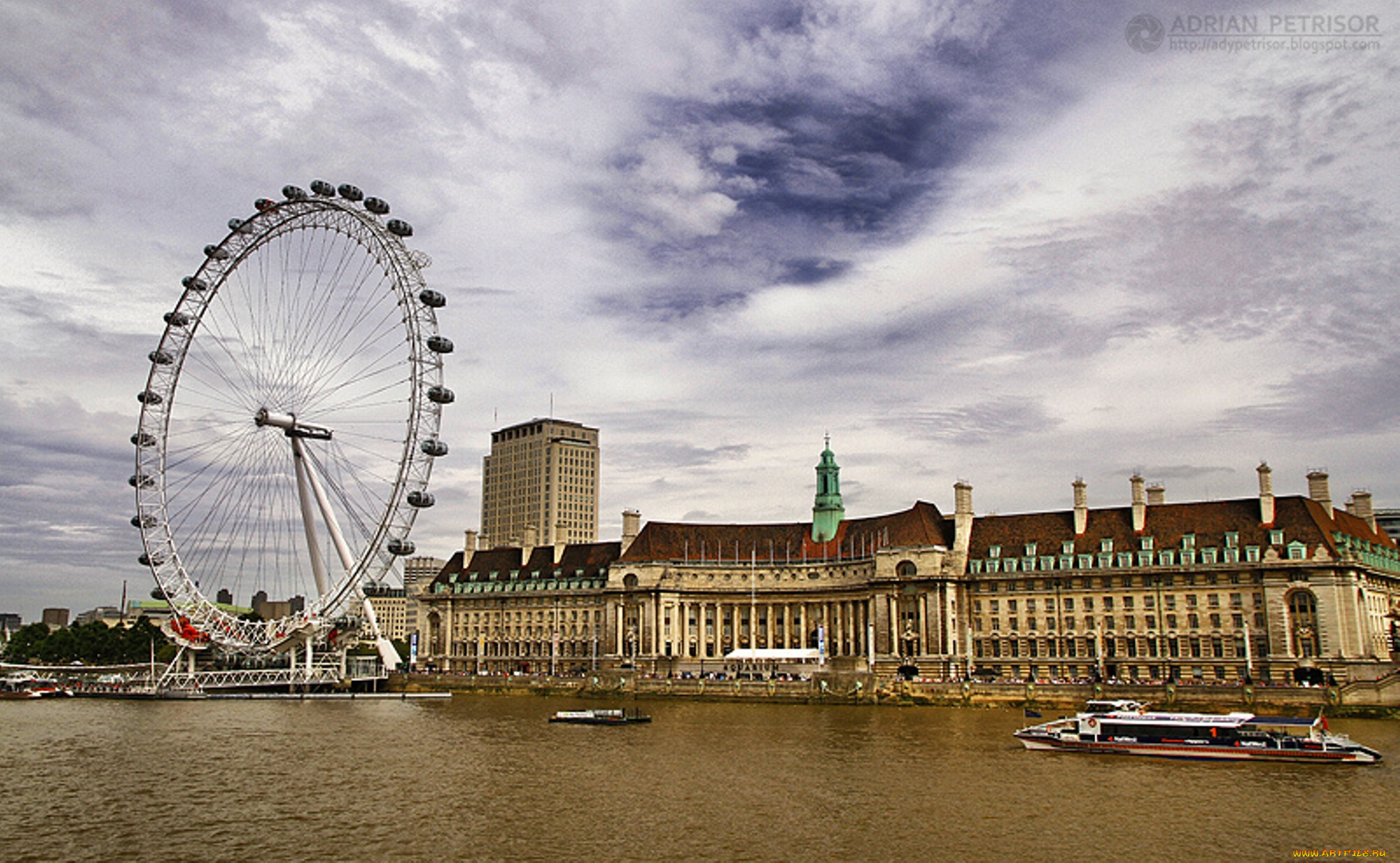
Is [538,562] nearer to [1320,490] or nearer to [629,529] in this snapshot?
[629,529]

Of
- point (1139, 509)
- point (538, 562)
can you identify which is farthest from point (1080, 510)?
point (538, 562)

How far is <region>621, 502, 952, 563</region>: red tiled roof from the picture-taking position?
15388cm

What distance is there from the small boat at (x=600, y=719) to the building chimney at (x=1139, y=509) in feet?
200

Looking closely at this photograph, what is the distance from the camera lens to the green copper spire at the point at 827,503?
522ft

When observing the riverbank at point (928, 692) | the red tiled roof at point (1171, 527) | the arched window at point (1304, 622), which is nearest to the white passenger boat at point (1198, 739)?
the riverbank at point (928, 692)

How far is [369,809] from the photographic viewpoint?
4912cm

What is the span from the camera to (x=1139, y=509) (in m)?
124

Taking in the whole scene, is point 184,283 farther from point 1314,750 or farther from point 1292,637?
point 1292,637

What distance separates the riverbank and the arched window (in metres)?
13.8

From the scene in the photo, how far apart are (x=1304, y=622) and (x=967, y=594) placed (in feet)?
116

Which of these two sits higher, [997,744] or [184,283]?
[184,283]

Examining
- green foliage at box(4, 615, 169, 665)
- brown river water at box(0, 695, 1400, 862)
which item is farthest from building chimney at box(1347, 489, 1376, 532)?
green foliage at box(4, 615, 169, 665)

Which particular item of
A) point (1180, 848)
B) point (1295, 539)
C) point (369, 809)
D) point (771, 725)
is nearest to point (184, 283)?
point (771, 725)

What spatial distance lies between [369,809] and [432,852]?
9661mm
